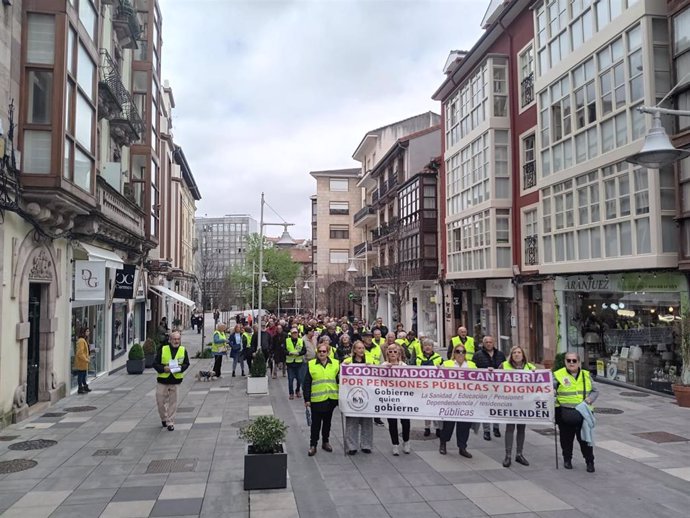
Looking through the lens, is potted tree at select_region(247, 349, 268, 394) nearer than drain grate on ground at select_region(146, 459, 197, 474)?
No

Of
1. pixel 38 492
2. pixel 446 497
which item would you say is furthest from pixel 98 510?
pixel 446 497

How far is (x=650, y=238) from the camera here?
46.1ft

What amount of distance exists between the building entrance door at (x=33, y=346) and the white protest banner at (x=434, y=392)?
8.10 meters

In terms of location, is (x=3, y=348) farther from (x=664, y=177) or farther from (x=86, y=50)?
(x=664, y=177)

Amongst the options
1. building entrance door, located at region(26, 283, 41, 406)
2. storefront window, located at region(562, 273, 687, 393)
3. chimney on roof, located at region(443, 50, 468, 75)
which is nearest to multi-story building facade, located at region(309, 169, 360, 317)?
chimney on roof, located at region(443, 50, 468, 75)

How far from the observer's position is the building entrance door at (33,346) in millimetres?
12828

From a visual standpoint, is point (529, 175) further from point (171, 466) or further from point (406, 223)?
point (171, 466)

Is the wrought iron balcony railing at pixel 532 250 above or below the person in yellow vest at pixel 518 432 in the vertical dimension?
above

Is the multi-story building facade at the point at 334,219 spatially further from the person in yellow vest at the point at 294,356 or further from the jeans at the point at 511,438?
the jeans at the point at 511,438

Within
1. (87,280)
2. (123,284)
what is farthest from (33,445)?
(123,284)

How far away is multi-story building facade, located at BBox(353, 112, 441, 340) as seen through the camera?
33062 mm

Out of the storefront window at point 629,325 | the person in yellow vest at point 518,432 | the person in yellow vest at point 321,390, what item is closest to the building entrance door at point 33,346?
the person in yellow vest at point 321,390

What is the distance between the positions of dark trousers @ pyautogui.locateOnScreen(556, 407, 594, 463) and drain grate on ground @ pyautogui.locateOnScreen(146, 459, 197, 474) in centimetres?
545

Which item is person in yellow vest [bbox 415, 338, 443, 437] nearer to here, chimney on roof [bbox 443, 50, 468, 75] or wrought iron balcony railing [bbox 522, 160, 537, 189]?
wrought iron balcony railing [bbox 522, 160, 537, 189]
